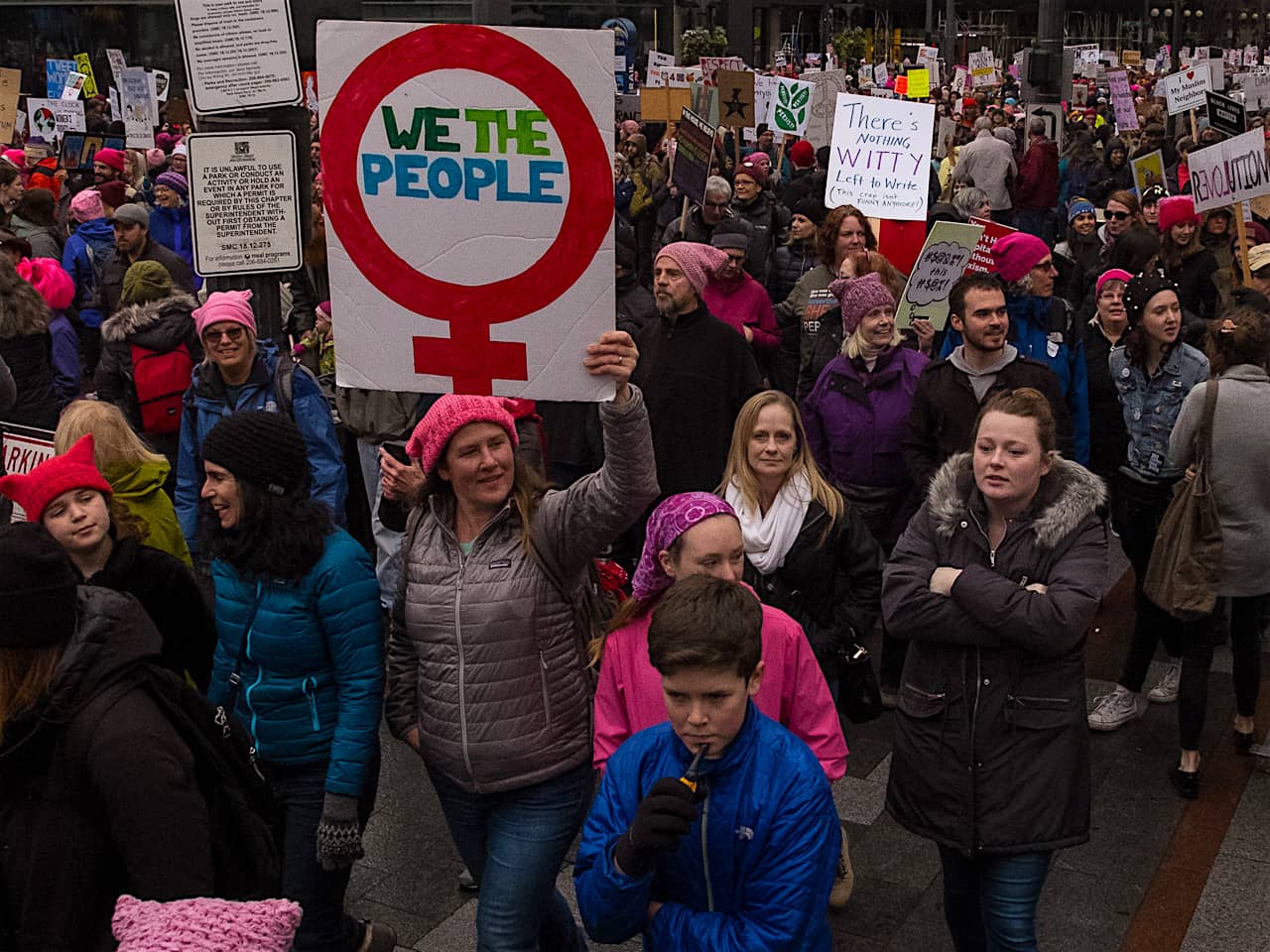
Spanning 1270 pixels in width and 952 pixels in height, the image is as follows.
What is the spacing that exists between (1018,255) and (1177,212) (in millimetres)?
2494

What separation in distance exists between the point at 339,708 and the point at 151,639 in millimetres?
1069

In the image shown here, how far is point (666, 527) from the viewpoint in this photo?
12.0 ft

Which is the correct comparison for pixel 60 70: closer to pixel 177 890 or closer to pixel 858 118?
pixel 858 118

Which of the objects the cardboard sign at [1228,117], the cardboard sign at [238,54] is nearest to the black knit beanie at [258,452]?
the cardboard sign at [238,54]

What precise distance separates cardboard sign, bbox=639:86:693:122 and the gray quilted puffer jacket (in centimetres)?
1463

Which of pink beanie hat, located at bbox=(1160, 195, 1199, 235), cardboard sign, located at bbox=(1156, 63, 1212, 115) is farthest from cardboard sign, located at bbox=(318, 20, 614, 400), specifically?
cardboard sign, located at bbox=(1156, 63, 1212, 115)

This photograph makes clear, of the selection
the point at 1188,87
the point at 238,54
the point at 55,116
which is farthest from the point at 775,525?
the point at 55,116

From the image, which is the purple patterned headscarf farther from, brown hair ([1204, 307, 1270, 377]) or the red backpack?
the red backpack

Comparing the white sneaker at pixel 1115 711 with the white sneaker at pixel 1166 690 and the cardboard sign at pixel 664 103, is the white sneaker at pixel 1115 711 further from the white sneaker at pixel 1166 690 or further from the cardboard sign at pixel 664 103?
the cardboard sign at pixel 664 103

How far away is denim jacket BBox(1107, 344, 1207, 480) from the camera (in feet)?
20.5

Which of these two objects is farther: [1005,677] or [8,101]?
[8,101]

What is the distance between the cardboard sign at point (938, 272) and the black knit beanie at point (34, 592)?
5.82m

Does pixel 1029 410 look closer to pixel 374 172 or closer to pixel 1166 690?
pixel 374 172

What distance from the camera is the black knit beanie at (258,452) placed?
12.8ft
